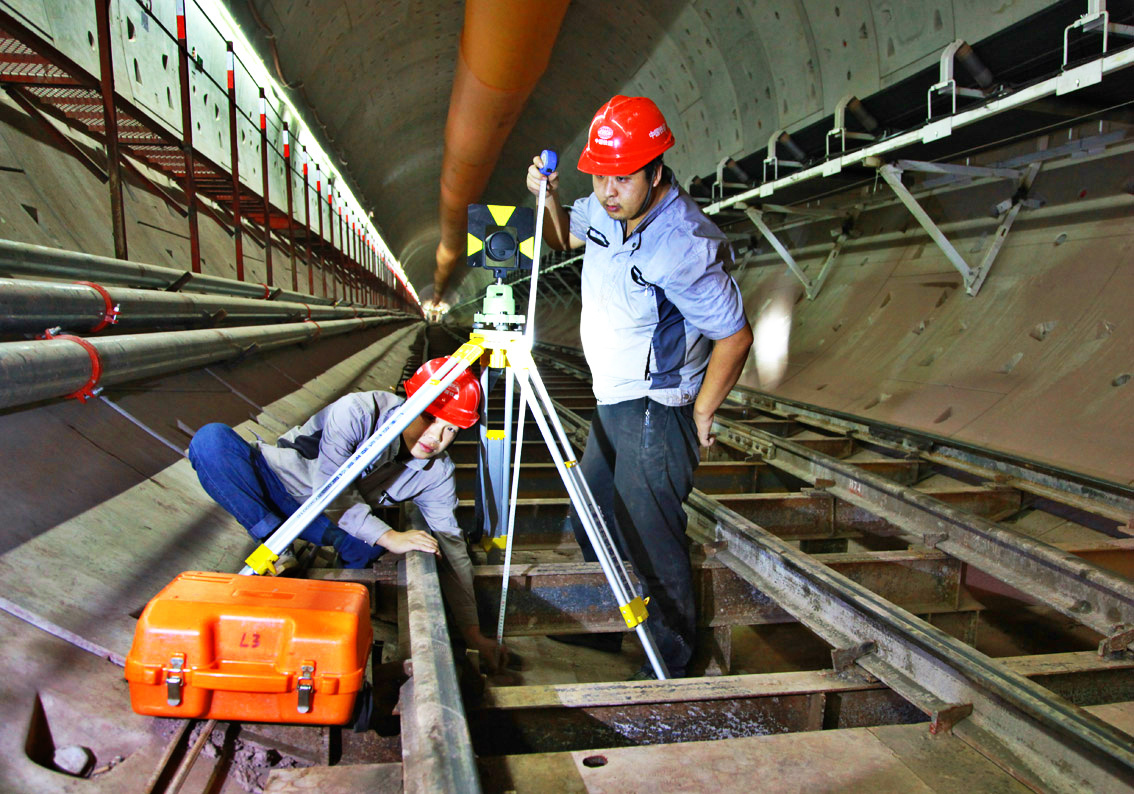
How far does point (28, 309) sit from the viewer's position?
283 cm

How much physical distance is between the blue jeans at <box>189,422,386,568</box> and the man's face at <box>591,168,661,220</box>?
5.92 feet

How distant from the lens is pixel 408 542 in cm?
311

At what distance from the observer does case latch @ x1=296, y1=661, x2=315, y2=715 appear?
6.16 feet

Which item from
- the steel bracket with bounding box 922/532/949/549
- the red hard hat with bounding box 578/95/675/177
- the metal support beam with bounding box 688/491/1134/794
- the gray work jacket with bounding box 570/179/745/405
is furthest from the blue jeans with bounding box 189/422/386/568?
the steel bracket with bounding box 922/532/949/549

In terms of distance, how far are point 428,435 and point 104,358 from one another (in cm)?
143

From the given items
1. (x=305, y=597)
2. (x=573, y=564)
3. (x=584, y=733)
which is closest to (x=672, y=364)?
(x=573, y=564)

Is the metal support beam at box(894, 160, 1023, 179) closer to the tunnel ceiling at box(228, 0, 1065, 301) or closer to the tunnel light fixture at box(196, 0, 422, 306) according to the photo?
the tunnel ceiling at box(228, 0, 1065, 301)

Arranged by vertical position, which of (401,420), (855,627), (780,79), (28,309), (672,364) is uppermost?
(780,79)

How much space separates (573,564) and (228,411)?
8.85ft

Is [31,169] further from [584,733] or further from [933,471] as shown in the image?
[933,471]

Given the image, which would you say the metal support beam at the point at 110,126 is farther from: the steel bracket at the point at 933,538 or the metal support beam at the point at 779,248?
the metal support beam at the point at 779,248

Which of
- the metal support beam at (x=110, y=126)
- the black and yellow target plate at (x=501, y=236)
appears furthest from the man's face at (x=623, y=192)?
the metal support beam at (x=110, y=126)

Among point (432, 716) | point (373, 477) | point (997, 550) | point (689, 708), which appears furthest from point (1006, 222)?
point (432, 716)

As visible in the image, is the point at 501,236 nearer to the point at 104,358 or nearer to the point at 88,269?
the point at 104,358
